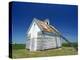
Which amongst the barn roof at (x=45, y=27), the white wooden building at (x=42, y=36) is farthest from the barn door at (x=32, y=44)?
the barn roof at (x=45, y=27)

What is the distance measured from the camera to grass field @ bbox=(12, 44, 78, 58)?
1.71m

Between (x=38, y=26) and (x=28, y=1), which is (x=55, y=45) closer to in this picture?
(x=38, y=26)

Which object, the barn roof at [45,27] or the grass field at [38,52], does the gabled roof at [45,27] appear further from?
the grass field at [38,52]

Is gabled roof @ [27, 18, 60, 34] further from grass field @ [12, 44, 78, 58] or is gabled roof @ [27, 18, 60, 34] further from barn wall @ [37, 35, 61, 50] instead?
grass field @ [12, 44, 78, 58]

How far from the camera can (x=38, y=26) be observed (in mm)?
1801

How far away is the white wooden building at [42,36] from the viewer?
1.77 meters

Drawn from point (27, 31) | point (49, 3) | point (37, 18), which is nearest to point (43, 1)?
point (49, 3)

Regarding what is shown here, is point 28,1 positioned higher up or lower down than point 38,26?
higher up

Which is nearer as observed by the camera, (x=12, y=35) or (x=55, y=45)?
(x=12, y=35)

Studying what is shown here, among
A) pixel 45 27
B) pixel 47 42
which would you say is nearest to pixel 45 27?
pixel 45 27

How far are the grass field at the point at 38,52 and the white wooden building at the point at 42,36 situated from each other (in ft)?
0.11

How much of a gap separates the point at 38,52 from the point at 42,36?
139 millimetres

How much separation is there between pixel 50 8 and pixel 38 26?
19 cm

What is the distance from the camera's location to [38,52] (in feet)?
5.83
